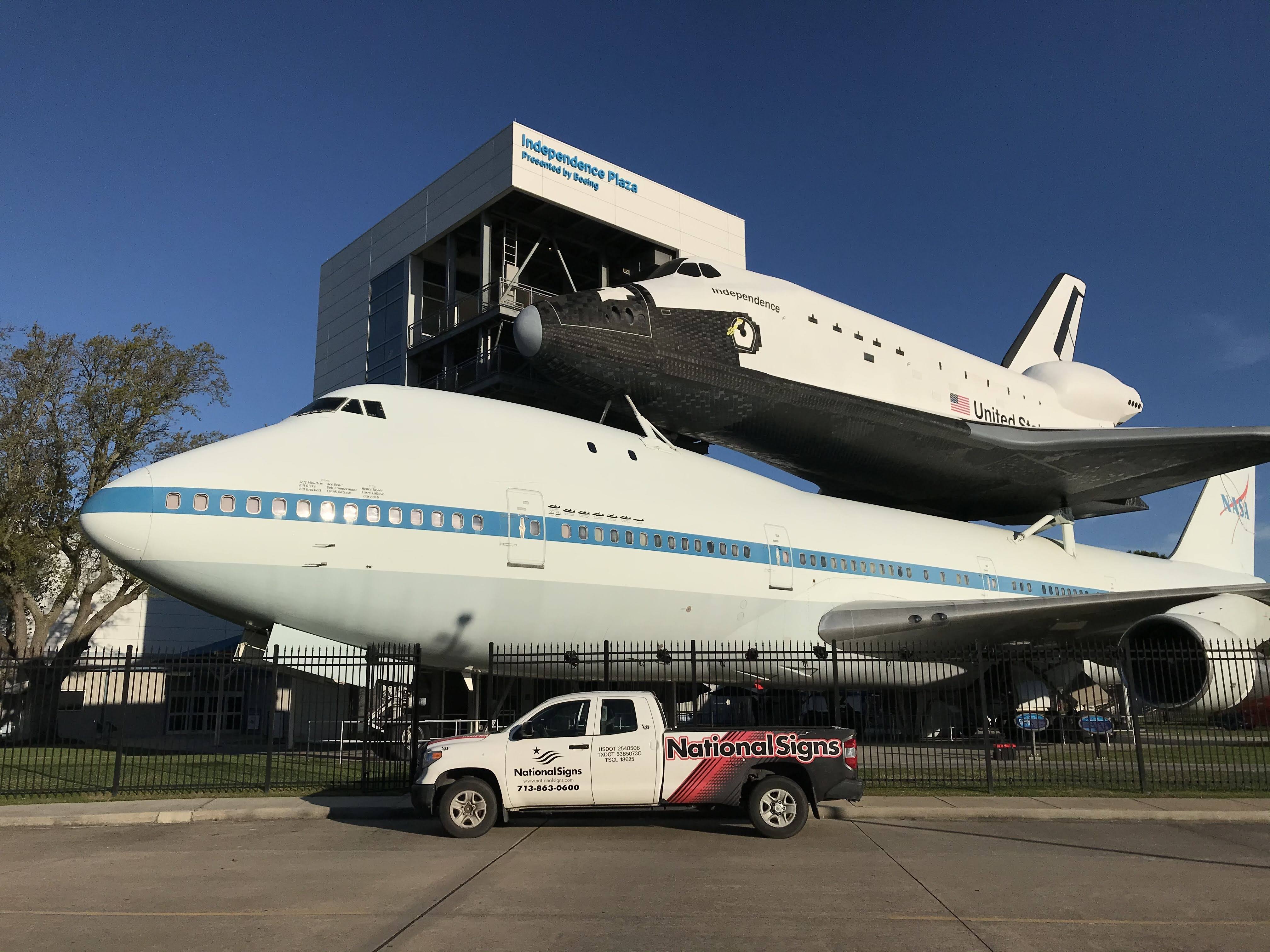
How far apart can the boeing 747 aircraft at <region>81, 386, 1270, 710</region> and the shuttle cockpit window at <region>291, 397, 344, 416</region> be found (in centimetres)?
7

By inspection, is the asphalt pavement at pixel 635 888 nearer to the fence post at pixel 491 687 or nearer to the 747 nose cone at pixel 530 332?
the fence post at pixel 491 687

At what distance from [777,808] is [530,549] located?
6017 mm

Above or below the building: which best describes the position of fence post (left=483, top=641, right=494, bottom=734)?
below

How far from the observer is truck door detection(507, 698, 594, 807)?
9656 mm

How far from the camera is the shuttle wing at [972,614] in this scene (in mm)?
18047

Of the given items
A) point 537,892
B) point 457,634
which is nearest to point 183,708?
point 457,634

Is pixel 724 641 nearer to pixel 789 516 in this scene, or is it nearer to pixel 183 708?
pixel 789 516

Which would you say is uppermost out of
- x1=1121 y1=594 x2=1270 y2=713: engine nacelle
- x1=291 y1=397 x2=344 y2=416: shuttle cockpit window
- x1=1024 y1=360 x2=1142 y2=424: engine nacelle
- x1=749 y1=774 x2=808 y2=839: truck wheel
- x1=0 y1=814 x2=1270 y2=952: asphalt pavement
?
x1=1024 y1=360 x2=1142 y2=424: engine nacelle

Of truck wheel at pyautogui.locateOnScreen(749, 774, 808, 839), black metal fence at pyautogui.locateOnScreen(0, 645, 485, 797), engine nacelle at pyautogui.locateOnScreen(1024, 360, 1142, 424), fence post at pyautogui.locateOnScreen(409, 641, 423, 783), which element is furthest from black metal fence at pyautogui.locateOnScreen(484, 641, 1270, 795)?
engine nacelle at pyautogui.locateOnScreen(1024, 360, 1142, 424)

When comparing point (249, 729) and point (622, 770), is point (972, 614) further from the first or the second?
point (249, 729)

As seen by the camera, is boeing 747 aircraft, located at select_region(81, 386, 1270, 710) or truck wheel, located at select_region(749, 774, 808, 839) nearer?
truck wheel, located at select_region(749, 774, 808, 839)

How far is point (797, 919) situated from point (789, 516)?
13185 mm

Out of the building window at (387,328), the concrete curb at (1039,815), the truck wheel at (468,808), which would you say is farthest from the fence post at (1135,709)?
the building window at (387,328)

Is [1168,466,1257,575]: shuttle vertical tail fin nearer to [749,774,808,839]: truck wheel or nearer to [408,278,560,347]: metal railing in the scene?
[408,278,560,347]: metal railing
